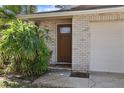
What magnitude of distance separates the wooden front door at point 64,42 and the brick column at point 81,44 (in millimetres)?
1590

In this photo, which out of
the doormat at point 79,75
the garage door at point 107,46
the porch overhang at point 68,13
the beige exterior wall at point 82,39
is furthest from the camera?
the beige exterior wall at point 82,39

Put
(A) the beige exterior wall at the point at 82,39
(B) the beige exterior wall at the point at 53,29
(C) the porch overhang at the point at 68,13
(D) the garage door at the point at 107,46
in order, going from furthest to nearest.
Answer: (B) the beige exterior wall at the point at 53,29
(A) the beige exterior wall at the point at 82,39
(D) the garage door at the point at 107,46
(C) the porch overhang at the point at 68,13

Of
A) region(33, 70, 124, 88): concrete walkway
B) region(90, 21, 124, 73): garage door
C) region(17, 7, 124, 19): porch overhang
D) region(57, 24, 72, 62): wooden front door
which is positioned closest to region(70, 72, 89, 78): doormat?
region(33, 70, 124, 88): concrete walkway

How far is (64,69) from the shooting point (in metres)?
10.6

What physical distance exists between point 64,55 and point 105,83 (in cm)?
441

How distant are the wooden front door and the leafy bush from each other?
277cm

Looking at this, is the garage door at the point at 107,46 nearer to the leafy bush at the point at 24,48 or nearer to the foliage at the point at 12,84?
the leafy bush at the point at 24,48

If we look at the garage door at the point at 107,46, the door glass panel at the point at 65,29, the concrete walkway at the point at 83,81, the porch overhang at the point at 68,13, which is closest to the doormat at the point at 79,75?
the concrete walkway at the point at 83,81

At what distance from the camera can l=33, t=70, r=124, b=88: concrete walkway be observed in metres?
7.49

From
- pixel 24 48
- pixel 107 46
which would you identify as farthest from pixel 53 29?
pixel 24 48

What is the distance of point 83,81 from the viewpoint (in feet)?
26.6

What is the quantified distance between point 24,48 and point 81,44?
9.68 feet

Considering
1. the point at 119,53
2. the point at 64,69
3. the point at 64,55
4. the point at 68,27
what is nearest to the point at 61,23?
the point at 68,27

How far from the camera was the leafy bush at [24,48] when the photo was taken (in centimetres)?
845
